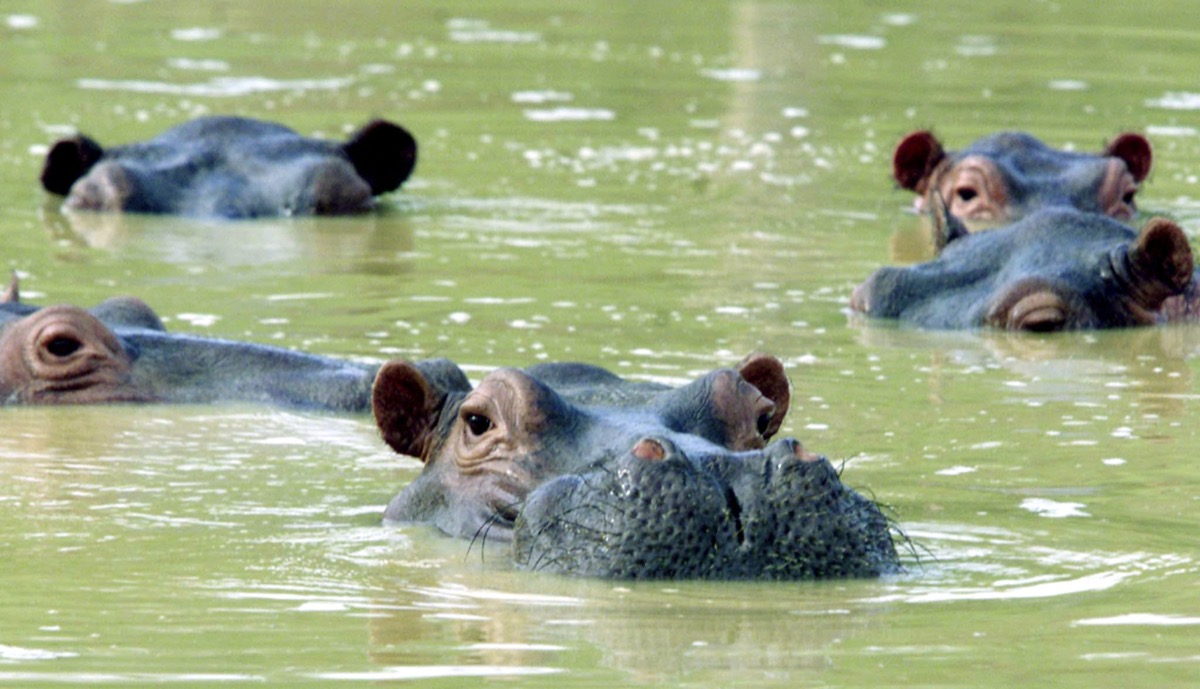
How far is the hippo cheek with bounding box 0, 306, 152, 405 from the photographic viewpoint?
909 cm

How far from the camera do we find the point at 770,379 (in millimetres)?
7023

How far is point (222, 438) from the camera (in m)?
8.48

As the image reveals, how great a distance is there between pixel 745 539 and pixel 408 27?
21.0m

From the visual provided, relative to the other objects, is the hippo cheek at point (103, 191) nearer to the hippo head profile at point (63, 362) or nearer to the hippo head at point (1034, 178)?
the hippo head at point (1034, 178)

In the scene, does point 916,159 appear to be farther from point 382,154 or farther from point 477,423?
point 477,423

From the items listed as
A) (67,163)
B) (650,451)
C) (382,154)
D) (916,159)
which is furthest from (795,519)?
(67,163)

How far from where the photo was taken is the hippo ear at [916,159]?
15.0m

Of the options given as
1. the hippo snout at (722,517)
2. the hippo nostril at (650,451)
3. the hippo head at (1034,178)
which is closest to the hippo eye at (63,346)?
the hippo snout at (722,517)

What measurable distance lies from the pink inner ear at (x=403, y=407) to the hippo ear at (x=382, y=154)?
836 centimetres

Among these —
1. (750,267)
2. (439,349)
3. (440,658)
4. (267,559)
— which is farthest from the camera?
(750,267)

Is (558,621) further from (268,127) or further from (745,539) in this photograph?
(268,127)

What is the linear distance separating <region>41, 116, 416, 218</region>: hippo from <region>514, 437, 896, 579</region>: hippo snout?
30.1 ft

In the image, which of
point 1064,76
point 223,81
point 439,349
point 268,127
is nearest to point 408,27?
point 223,81

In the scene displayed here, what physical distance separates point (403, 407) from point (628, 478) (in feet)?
4.31
